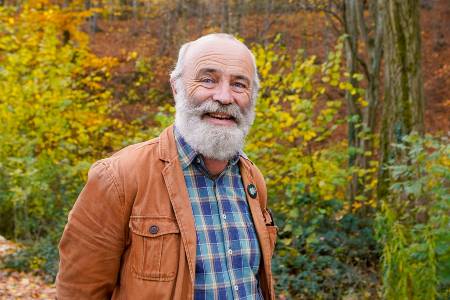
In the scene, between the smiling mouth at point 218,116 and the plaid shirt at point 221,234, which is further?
the smiling mouth at point 218,116

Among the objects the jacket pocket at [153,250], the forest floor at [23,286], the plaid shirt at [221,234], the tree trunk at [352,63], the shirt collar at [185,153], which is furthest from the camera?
the tree trunk at [352,63]

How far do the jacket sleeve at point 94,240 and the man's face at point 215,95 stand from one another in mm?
425

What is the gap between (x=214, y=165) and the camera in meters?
2.30

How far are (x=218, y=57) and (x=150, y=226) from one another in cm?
76

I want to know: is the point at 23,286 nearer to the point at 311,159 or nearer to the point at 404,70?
the point at 311,159

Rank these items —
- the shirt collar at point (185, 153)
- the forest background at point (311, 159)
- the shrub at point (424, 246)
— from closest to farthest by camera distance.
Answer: the shirt collar at point (185, 153) < the shrub at point (424, 246) < the forest background at point (311, 159)

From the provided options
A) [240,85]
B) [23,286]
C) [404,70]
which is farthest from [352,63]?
[240,85]

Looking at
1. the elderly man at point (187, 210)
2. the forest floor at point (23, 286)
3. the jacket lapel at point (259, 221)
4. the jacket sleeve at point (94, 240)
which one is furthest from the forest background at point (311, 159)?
the jacket sleeve at point (94, 240)

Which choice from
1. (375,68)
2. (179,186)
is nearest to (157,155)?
(179,186)

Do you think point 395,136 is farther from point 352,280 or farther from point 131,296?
point 131,296

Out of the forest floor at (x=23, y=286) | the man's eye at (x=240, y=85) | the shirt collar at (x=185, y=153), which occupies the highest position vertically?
the man's eye at (x=240, y=85)

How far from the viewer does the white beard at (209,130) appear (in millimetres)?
2217

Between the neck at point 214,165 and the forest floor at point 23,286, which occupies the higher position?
the neck at point 214,165

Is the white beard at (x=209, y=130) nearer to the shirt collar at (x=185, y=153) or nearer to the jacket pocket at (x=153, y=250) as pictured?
the shirt collar at (x=185, y=153)
